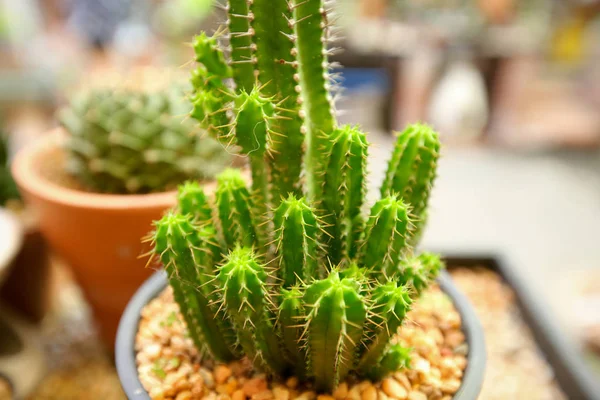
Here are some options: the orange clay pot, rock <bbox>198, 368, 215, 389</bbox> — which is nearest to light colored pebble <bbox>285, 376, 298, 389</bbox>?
rock <bbox>198, 368, 215, 389</bbox>

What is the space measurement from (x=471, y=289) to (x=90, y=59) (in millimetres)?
1799

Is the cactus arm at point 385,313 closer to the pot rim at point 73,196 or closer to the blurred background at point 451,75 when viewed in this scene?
the pot rim at point 73,196

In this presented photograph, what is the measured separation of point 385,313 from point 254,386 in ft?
0.69

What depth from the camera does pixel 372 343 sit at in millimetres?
560

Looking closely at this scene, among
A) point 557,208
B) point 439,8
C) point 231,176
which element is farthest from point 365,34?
point 231,176

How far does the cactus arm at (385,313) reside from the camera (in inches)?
20.3

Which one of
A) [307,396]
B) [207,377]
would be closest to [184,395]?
[207,377]

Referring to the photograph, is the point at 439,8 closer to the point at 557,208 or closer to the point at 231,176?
the point at 557,208

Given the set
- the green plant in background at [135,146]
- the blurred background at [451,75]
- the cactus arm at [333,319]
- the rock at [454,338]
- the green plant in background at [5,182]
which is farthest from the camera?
the blurred background at [451,75]

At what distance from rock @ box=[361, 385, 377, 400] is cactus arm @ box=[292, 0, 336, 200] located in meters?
0.25

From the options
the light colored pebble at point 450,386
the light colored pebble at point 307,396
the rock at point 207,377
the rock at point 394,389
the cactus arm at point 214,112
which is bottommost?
the rock at point 207,377

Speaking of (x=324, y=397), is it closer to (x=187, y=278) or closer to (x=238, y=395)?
(x=238, y=395)

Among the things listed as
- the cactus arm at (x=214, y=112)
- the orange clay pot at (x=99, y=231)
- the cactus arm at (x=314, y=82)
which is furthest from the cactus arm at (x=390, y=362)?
the orange clay pot at (x=99, y=231)

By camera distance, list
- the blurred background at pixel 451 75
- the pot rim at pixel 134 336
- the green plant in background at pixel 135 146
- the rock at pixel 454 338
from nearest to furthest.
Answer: the pot rim at pixel 134 336 < the rock at pixel 454 338 < the green plant in background at pixel 135 146 < the blurred background at pixel 451 75
